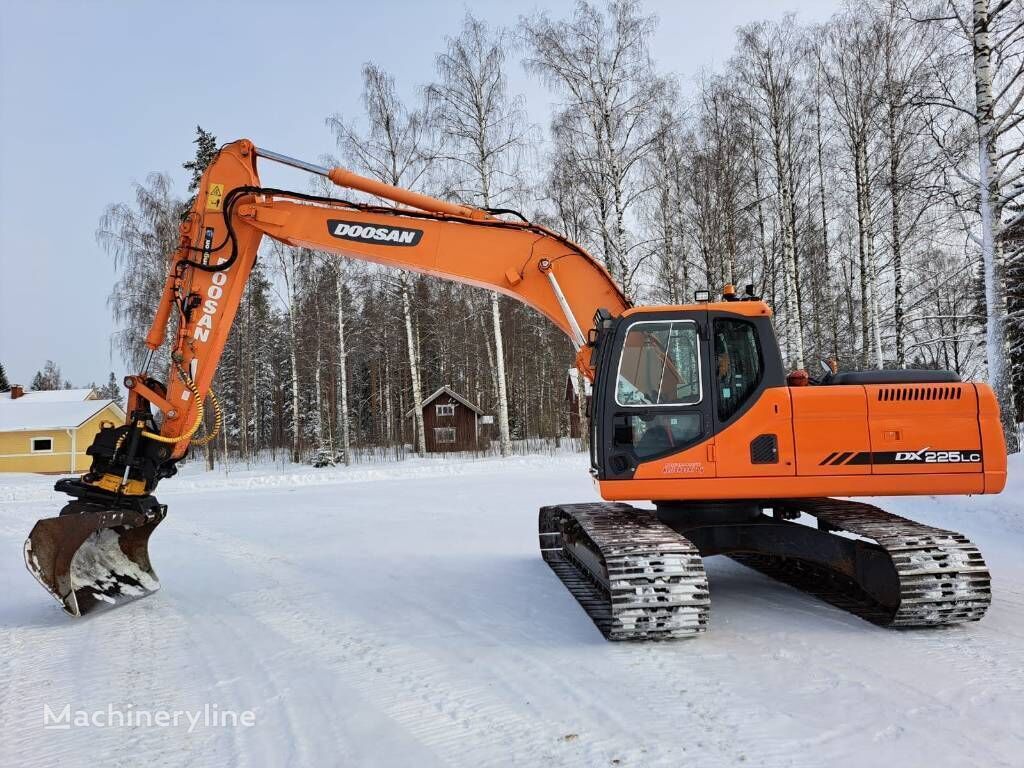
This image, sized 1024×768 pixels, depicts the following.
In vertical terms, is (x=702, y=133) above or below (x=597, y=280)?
above

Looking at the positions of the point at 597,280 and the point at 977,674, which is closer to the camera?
the point at 977,674

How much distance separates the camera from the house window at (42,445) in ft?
104

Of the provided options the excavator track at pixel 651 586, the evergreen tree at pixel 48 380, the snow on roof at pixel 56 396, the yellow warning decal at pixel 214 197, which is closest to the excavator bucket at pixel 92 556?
the yellow warning decal at pixel 214 197

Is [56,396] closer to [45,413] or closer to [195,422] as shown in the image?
[45,413]

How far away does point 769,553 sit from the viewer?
5551 millimetres

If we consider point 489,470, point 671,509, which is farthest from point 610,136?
point 671,509

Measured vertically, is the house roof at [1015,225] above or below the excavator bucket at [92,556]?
above

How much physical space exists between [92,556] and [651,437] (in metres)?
4.63

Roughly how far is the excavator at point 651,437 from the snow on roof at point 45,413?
30190 mm

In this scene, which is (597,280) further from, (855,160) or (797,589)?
(855,160)

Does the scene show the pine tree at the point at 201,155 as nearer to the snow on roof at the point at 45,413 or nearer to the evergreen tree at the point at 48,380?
the snow on roof at the point at 45,413

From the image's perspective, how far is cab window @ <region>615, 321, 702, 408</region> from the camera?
5.28m

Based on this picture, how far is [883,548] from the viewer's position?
4.87 metres

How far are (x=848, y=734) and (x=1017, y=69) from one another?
1102 centimetres
